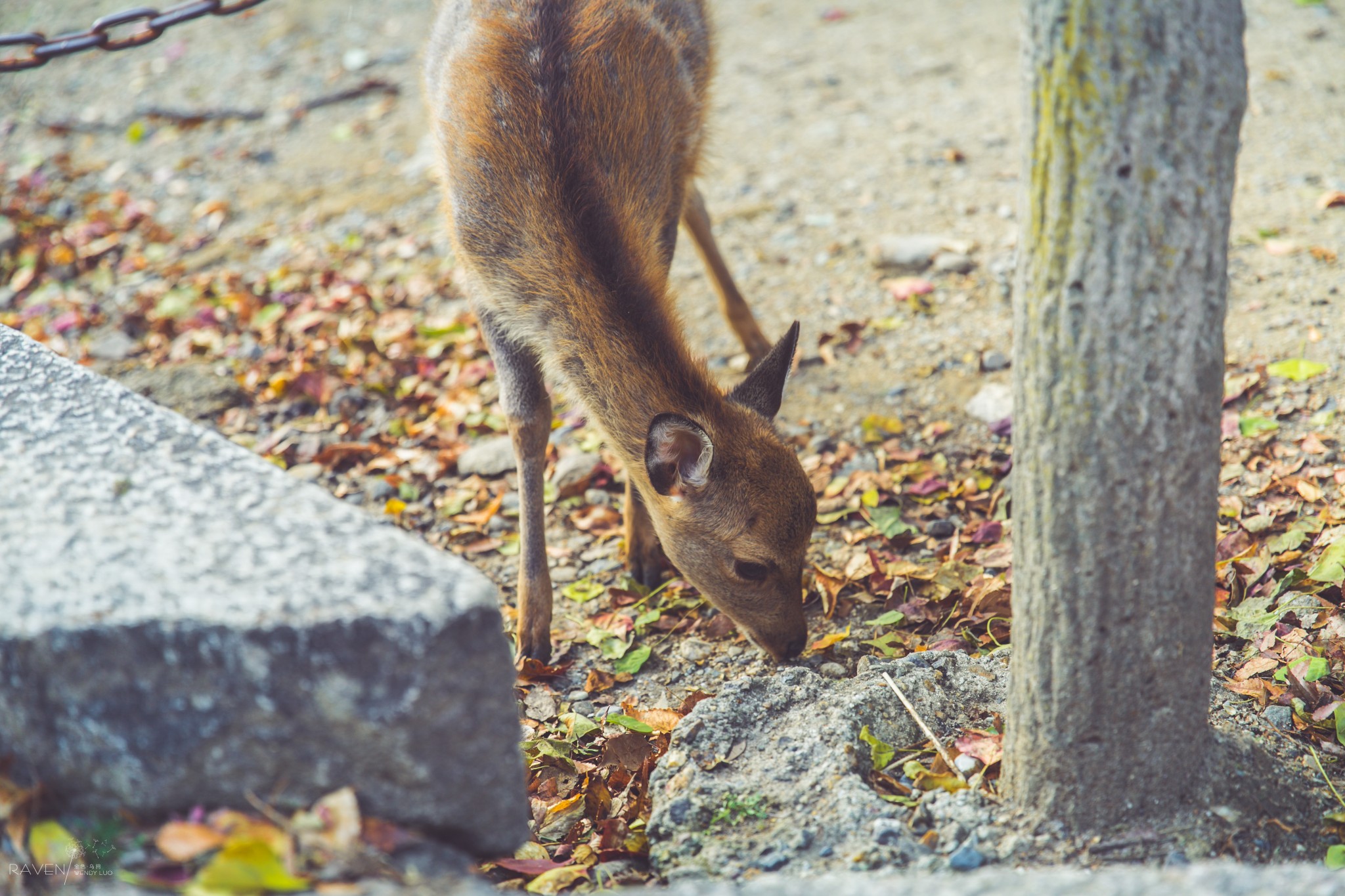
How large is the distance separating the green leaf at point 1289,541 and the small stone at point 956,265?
2.39m

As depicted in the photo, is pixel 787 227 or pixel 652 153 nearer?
pixel 652 153

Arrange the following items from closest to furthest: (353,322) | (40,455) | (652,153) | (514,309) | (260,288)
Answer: (40,455) < (514,309) < (652,153) < (353,322) < (260,288)

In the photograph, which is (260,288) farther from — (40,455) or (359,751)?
(359,751)

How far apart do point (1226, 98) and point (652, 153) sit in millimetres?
2384

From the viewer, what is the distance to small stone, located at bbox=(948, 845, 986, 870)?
2.37m

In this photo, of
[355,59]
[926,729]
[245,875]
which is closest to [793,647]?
[926,729]

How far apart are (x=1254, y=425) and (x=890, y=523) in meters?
1.49

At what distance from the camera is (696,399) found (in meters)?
3.38

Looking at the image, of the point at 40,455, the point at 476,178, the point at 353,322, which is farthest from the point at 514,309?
the point at 353,322

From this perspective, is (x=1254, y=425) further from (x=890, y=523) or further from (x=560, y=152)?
(x=560, y=152)

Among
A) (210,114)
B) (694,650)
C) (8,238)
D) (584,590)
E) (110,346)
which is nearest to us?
(694,650)

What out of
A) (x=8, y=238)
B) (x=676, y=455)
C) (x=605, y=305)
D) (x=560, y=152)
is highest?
(x=560, y=152)

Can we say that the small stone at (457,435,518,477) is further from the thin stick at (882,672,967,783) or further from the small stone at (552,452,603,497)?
the thin stick at (882,672,967,783)

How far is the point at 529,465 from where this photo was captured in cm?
403
